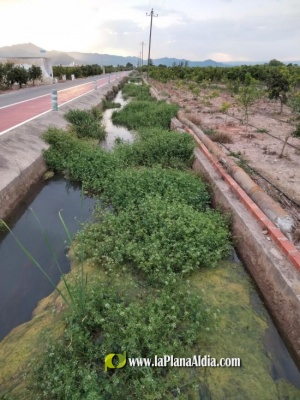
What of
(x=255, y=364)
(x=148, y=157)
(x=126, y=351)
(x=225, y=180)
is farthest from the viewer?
(x=148, y=157)

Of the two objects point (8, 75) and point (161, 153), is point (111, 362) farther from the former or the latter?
point (8, 75)

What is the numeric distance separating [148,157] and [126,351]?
18.5 feet

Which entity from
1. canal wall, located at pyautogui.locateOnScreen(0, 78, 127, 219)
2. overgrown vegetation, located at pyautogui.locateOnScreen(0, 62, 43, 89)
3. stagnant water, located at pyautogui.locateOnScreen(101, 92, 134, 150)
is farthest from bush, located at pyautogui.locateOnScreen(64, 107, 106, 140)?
overgrown vegetation, located at pyautogui.locateOnScreen(0, 62, 43, 89)

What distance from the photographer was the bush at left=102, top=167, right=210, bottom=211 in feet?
17.5

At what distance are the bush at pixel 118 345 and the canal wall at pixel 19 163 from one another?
134 inches

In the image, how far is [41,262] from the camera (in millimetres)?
4508

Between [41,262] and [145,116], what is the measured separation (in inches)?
382

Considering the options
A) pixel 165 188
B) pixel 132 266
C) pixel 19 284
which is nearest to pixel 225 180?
pixel 165 188

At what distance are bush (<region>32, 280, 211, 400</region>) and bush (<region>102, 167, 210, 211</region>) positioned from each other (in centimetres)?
237

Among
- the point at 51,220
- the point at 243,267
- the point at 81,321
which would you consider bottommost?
the point at 51,220

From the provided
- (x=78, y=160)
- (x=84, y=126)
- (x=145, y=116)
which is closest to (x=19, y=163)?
(x=78, y=160)

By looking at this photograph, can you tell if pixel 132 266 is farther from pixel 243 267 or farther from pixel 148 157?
pixel 148 157

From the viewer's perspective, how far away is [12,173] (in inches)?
243

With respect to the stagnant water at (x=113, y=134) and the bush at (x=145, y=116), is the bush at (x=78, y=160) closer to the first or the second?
the stagnant water at (x=113, y=134)
